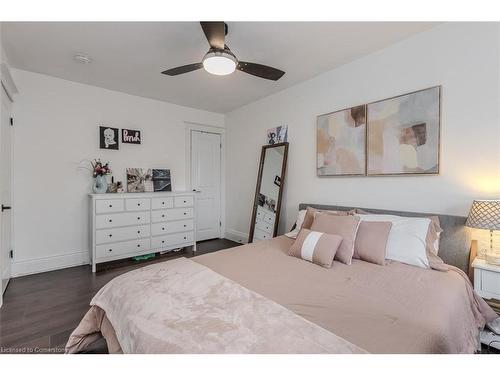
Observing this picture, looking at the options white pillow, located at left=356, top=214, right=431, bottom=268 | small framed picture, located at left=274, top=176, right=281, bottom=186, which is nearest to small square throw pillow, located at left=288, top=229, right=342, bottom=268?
white pillow, located at left=356, top=214, right=431, bottom=268

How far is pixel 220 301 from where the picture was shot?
1.20m

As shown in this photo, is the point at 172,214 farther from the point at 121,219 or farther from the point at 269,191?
the point at 269,191

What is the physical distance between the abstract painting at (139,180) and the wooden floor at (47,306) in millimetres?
1091

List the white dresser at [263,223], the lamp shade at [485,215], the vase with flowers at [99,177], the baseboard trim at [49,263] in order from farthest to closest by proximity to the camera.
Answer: the white dresser at [263,223] < the vase with flowers at [99,177] < the baseboard trim at [49,263] < the lamp shade at [485,215]

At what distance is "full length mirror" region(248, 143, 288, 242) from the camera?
11.2 feet

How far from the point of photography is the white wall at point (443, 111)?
1817 millimetres

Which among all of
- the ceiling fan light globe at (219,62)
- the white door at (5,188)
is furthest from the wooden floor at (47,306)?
the ceiling fan light globe at (219,62)

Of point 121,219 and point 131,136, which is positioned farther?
point 131,136

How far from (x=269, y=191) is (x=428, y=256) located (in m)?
2.16

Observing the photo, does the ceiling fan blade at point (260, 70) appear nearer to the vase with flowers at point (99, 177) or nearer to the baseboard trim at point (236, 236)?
the vase with flowers at point (99, 177)

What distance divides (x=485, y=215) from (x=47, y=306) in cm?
360

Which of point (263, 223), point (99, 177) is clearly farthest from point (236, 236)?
point (99, 177)

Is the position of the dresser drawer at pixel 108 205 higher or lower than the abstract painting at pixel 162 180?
lower

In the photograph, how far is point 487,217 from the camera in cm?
159
